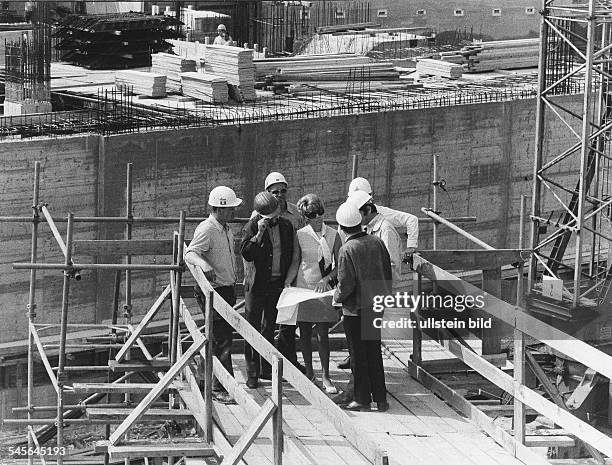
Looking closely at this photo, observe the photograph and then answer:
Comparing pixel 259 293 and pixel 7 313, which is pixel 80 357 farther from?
pixel 259 293

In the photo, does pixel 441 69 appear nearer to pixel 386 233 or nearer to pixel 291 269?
pixel 386 233

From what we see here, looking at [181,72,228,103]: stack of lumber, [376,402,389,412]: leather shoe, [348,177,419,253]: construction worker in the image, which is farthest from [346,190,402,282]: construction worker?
[181,72,228,103]: stack of lumber

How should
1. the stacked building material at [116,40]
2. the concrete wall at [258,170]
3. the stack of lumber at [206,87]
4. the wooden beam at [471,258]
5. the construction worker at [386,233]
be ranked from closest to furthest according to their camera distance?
the construction worker at [386,233]
the wooden beam at [471,258]
the concrete wall at [258,170]
the stack of lumber at [206,87]
the stacked building material at [116,40]

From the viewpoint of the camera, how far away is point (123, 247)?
13.7 metres

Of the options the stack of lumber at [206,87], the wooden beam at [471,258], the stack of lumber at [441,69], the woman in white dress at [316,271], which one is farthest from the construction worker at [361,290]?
the stack of lumber at [441,69]

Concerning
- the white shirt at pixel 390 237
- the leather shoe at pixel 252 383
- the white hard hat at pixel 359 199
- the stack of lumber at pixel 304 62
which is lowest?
the leather shoe at pixel 252 383

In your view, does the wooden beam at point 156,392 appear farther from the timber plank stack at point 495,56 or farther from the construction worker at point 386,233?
the timber plank stack at point 495,56

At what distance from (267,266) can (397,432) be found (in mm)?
2027

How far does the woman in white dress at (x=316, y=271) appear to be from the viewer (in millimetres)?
11477

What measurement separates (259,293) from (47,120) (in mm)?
15531

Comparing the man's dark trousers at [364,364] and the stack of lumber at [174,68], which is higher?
the stack of lumber at [174,68]

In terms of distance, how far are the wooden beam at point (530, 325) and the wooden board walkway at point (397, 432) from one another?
2.97ft

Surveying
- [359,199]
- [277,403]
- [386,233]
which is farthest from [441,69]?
[277,403]

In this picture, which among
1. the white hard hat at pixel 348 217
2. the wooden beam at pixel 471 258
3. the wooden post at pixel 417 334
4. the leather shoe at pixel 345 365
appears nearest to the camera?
the white hard hat at pixel 348 217
